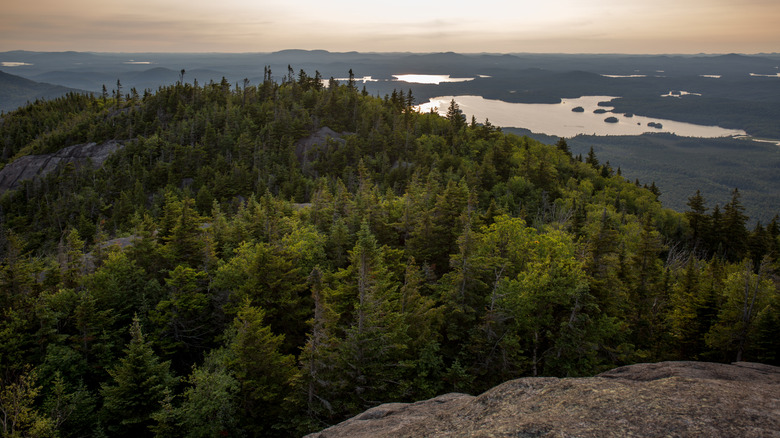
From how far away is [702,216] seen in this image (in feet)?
251

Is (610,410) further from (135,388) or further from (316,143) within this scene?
(316,143)

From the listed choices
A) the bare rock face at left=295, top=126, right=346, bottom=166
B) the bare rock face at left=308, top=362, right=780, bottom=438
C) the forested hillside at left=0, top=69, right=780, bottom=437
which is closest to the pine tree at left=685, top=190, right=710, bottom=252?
the forested hillside at left=0, top=69, right=780, bottom=437

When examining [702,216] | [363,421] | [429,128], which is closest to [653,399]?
[363,421]

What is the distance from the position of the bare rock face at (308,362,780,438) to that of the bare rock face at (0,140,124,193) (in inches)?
5793

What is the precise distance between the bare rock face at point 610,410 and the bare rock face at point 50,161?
147 m

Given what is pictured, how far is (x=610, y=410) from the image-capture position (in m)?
10.6

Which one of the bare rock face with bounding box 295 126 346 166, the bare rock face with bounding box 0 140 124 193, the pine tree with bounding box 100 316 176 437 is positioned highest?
the bare rock face with bounding box 295 126 346 166

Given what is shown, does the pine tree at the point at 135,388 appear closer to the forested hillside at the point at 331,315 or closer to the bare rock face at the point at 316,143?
the forested hillside at the point at 331,315

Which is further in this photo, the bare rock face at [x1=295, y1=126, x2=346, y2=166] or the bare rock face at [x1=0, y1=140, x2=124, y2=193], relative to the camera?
the bare rock face at [x1=0, y1=140, x2=124, y2=193]

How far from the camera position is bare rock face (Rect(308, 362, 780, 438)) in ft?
31.6

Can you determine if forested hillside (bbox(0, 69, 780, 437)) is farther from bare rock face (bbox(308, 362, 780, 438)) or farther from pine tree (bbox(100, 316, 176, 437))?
bare rock face (bbox(308, 362, 780, 438))

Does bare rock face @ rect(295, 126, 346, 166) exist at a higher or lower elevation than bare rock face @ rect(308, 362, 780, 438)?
higher

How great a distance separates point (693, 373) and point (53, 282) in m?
46.6

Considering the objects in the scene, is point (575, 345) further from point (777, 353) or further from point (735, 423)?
point (735, 423)
